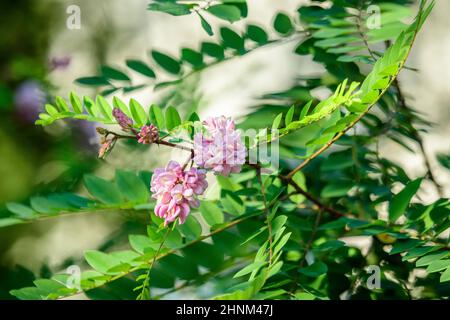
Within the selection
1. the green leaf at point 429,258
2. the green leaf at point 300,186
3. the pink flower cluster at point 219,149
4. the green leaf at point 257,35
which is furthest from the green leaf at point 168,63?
the green leaf at point 429,258

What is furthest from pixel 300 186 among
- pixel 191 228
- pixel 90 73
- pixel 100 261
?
pixel 90 73

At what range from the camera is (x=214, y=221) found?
28.0 inches

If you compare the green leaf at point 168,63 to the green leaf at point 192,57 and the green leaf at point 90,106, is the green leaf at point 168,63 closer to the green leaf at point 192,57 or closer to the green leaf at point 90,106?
the green leaf at point 192,57

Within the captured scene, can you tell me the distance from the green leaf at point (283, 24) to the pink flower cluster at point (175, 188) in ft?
1.15

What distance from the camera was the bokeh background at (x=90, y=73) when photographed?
1.23 meters

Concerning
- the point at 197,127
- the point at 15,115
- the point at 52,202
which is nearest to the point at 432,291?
the point at 197,127

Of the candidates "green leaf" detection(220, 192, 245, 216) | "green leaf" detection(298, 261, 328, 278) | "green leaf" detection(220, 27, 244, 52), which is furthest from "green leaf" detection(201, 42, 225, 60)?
"green leaf" detection(298, 261, 328, 278)

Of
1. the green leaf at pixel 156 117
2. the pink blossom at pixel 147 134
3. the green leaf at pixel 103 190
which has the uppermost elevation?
the green leaf at pixel 156 117

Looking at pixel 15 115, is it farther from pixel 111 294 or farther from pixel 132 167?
pixel 111 294

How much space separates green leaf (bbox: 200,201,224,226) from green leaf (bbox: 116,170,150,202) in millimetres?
88

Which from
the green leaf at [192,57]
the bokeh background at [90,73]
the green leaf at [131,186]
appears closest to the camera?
the green leaf at [131,186]

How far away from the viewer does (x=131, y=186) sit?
78cm

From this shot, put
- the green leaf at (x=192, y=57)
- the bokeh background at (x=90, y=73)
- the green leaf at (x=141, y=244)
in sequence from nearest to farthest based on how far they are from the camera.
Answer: the green leaf at (x=141, y=244), the green leaf at (x=192, y=57), the bokeh background at (x=90, y=73)

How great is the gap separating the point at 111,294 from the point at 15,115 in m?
0.84
